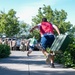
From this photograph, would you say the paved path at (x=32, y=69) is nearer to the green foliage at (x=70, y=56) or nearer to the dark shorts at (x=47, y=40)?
the green foliage at (x=70, y=56)

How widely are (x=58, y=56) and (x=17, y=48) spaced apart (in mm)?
26689

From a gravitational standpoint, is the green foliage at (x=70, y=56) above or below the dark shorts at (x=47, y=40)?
below

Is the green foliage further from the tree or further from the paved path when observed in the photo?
the tree

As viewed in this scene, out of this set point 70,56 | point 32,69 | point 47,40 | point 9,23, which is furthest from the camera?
point 9,23

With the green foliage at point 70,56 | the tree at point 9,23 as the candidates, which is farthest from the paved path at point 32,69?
the tree at point 9,23

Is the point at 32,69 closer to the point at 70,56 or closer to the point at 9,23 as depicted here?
the point at 70,56

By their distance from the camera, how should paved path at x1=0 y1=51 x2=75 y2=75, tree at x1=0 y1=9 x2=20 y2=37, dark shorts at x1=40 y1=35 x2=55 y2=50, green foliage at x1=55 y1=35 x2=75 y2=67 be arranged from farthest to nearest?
1. tree at x1=0 y1=9 x2=20 y2=37
2. green foliage at x1=55 y1=35 x2=75 y2=67
3. dark shorts at x1=40 y1=35 x2=55 y2=50
4. paved path at x1=0 y1=51 x2=75 y2=75

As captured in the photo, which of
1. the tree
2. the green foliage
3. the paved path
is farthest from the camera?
the tree

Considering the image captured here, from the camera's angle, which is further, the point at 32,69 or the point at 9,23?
the point at 9,23

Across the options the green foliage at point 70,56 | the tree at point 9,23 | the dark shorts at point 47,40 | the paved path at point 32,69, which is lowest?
the paved path at point 32,69

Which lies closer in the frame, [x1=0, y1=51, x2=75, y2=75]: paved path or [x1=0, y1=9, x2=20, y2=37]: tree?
[x1=0, y1=51, x2=75, y2=75]: paved path

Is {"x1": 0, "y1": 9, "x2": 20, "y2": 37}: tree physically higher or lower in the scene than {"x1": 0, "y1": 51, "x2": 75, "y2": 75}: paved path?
higher

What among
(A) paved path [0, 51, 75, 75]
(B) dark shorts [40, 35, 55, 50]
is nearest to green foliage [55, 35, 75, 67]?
(A) paved path [0, 51, 75, 75]

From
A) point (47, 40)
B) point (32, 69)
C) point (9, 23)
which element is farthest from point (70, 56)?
point (9, 23)
